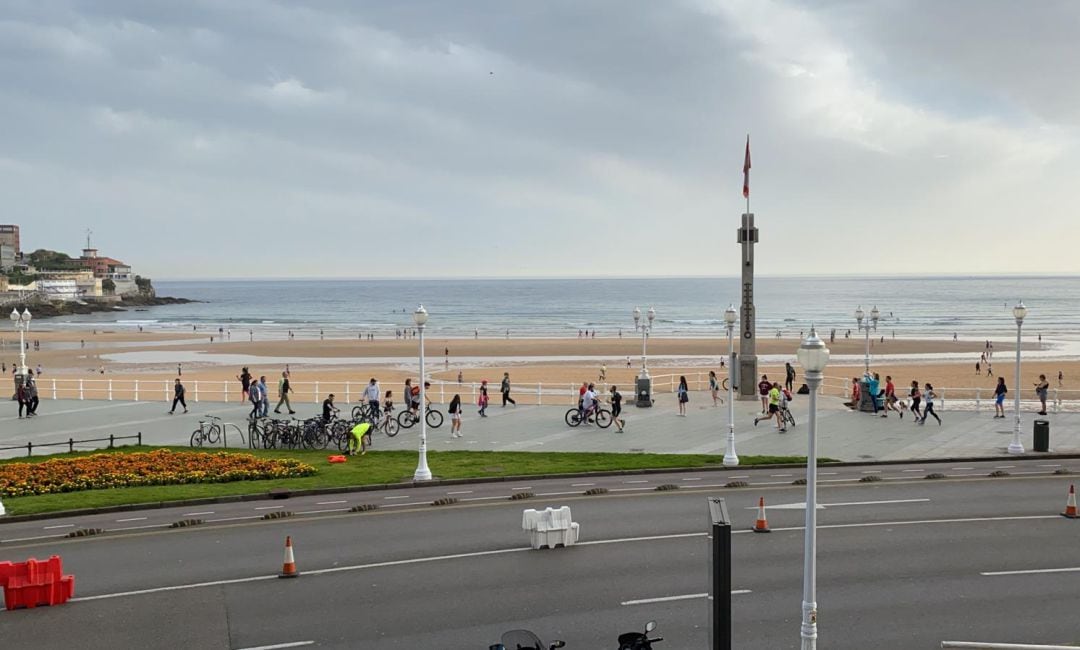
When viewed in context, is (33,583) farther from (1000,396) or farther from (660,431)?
(1000,396)

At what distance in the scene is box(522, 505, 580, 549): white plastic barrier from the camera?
16156 mm

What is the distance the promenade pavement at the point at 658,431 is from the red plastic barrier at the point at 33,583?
45.9ft

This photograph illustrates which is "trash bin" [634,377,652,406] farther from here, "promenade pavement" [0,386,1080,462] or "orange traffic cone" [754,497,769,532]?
"orange traffic cone" [754,497,769,532]

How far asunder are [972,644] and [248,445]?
77.9 ft

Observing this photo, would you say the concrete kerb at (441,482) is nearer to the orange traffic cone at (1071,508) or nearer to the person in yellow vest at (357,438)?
the person in yellow vest at (357,438)

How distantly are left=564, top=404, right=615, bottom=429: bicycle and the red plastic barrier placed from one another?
Answer: 2034 cm

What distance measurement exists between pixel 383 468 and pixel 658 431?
10.2 m

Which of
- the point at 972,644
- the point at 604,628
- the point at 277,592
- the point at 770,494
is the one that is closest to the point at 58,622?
the point at 277,592

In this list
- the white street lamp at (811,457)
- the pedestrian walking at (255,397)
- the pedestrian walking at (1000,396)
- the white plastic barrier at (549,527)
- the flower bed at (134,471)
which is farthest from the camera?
the pedestrian walking at (255,397)

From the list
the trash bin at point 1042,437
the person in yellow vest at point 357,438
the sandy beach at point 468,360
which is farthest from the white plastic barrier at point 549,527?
the sandy beach at point 468,360

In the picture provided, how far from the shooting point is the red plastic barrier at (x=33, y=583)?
13273 millimetres

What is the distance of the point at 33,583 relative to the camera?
13.3 meters

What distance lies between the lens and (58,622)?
12.7 metres

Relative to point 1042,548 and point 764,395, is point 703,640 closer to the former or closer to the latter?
point 1042,548
